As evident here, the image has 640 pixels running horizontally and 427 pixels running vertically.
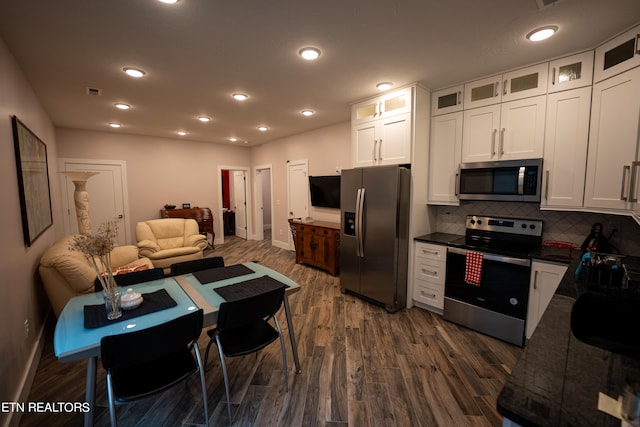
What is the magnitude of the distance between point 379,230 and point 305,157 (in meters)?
2.99

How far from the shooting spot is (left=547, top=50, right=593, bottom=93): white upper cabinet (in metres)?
2.22

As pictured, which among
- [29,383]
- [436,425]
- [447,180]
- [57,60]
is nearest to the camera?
[436,425]

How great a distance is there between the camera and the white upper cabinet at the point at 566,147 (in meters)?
2.27

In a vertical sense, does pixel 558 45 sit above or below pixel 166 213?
above

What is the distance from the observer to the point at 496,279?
101 inches

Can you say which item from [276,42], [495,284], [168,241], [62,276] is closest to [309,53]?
[276,42]

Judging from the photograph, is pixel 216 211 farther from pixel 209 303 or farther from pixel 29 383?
pixel 209 303

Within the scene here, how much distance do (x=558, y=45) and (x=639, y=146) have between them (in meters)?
1.00

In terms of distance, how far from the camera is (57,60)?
2375 mm

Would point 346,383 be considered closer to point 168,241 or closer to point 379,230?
point 379,230

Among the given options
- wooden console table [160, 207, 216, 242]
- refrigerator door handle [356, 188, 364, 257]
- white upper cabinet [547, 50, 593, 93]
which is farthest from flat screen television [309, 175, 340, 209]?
white upper cabinet [547, 50, 593, 93]

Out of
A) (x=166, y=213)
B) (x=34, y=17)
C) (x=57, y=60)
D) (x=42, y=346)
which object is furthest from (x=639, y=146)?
(x=166, y=213)

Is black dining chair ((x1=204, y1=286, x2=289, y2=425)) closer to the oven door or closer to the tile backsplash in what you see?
the oven door

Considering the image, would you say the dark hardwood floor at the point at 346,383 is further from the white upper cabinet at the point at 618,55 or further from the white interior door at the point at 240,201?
the white interior door at the point at 240,201
